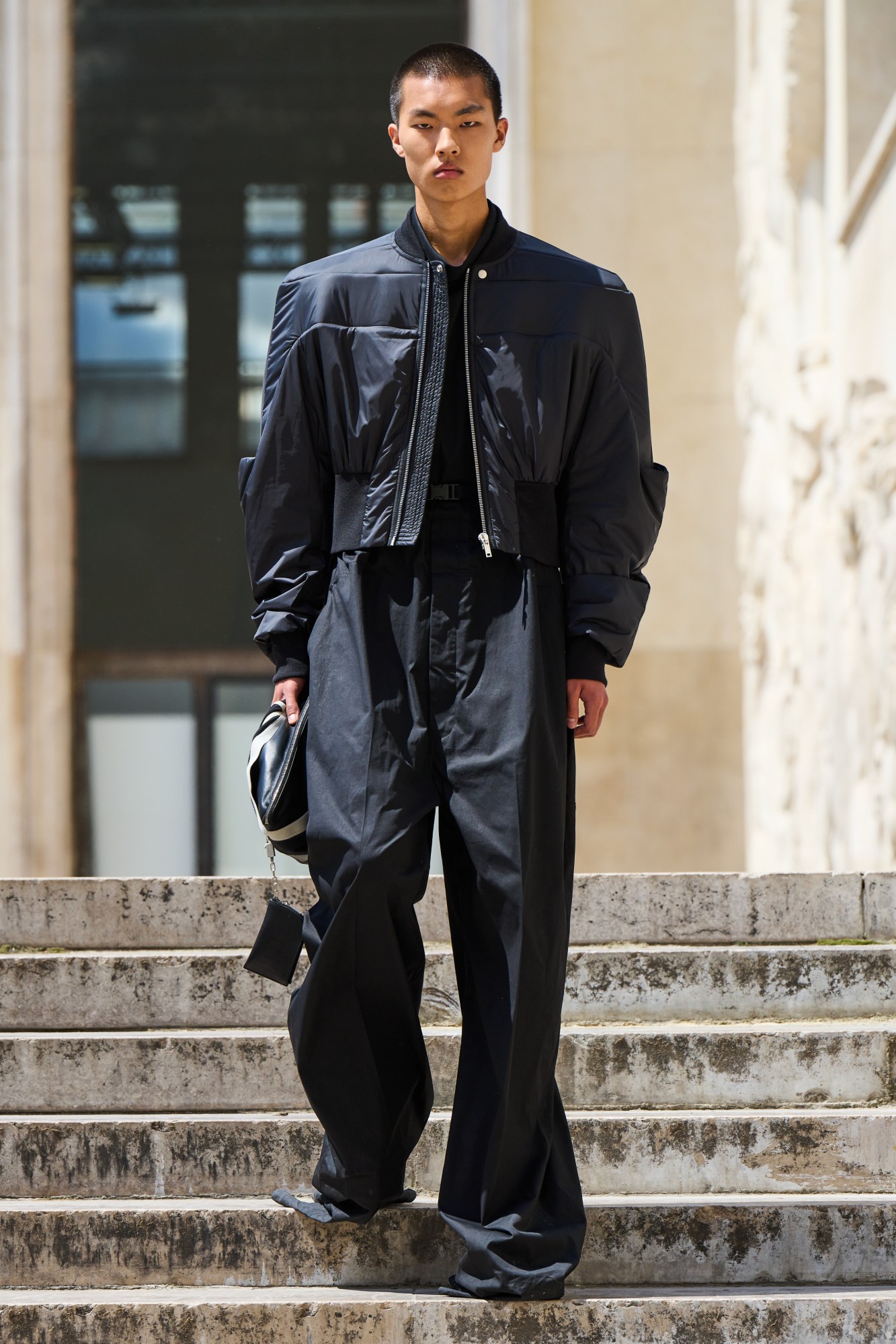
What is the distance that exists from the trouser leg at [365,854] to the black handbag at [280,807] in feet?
0.13

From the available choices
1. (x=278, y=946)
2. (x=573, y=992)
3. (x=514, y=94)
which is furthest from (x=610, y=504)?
(x=514, y=94)

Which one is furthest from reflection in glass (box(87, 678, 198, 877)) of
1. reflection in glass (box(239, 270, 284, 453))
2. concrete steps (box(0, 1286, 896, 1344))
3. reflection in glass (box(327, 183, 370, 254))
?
concrete steps (box(0, 1286, 896, 1344))

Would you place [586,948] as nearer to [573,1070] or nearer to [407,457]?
[573,1070]

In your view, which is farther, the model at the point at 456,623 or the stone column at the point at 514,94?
the stone column at the point at 514,94

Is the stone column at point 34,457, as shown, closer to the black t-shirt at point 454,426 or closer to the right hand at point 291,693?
the right hand at point 291,693

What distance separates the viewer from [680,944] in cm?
400

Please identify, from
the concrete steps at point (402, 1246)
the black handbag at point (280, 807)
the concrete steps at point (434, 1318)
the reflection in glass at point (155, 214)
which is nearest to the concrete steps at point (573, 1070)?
the concrete steps at point (402, 1246)

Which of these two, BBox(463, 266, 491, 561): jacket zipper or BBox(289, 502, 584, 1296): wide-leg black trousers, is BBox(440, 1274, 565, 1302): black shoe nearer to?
BBox(289, 502, 584, 1296): wide-leg black trousers

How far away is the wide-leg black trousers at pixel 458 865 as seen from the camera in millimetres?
2449

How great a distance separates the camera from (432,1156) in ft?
10.2

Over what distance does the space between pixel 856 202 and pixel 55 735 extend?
22.6 feet

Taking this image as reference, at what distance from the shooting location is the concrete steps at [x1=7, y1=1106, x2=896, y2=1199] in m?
3.08

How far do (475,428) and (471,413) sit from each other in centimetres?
3

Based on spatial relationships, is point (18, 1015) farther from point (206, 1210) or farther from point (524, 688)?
point (524, 688)
